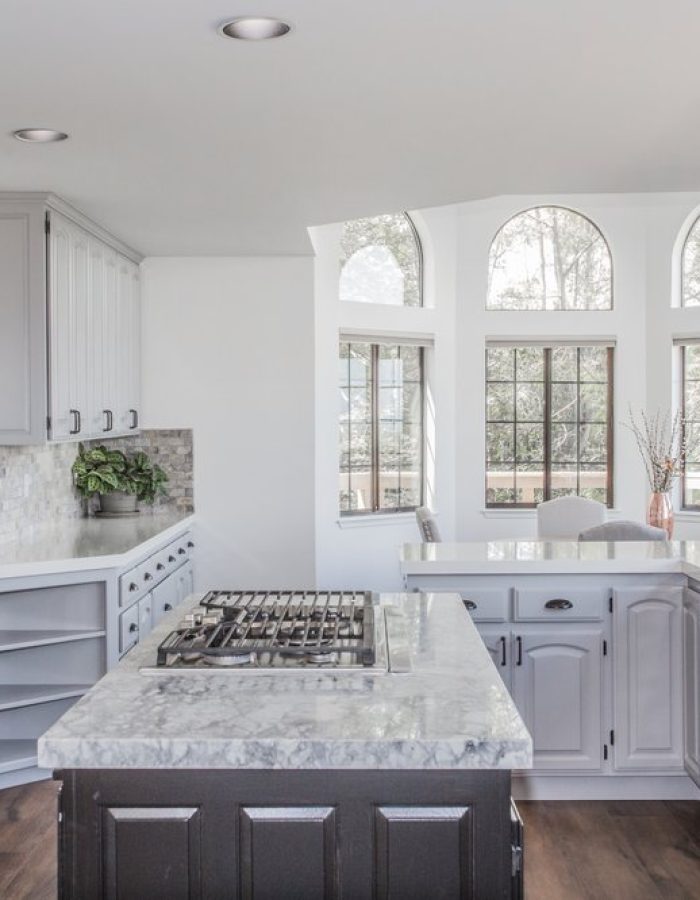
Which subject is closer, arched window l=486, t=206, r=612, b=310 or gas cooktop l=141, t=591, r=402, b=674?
gas cooktop l=141, t=591, r=402, b=674

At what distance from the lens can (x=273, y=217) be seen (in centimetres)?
463

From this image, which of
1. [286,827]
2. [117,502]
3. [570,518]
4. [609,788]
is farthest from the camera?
[570,518]

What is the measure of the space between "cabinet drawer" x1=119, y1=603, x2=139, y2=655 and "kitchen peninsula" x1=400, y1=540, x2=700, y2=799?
4.34 ft

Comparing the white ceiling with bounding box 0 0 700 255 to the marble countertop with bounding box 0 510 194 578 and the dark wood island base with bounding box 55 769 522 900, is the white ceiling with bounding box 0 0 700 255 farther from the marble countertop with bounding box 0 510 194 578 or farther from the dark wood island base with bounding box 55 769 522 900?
the dark wood island base with bounding box 55 769 522 900

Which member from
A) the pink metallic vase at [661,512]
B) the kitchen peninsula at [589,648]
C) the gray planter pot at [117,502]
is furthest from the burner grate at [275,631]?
the pink metallic vase at [661,512]

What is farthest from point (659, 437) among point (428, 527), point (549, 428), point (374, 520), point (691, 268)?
point (428, 527)

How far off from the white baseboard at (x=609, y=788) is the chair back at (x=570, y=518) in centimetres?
258

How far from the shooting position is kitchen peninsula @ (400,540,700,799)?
3463 mm

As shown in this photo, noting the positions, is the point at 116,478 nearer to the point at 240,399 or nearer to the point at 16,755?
the point at 240,399

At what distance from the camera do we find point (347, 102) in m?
2.94

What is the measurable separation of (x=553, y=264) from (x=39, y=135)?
562 centimetres

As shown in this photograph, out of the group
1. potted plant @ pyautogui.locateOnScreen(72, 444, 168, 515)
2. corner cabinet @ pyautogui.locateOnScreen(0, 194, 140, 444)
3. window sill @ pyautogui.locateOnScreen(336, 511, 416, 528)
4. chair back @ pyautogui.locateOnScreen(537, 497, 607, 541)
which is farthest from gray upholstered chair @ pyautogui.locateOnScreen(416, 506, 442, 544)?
corner cabinet @ pyautogui.locateOnScreen(0, 194, 140, 444)

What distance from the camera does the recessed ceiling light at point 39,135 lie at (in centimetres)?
322

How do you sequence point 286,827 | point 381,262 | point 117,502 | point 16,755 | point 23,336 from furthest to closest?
point 381,262
point 117,502
point 23,336
point 16,755
point 286,827
